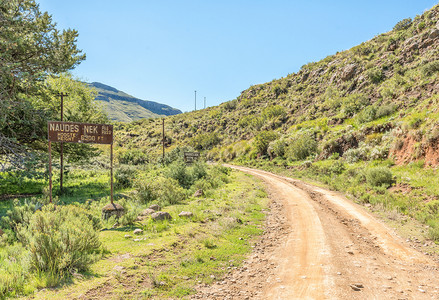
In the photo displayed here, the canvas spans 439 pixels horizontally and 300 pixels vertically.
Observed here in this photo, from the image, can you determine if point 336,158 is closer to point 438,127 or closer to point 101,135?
point 438,127

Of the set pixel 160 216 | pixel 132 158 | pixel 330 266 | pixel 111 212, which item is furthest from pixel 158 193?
pixel 132 158

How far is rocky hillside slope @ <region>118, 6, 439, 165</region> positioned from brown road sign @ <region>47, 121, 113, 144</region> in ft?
68.8

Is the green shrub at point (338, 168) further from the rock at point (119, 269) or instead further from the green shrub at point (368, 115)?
the rock at point (119, 269)

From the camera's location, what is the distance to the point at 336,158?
29.0 metres

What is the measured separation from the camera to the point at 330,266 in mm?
7254

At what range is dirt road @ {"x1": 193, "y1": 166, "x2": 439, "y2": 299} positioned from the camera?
A: 589 cm

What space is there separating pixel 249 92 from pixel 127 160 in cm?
5819

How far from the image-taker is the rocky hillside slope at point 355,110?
22484 mm

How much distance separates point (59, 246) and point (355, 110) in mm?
39688

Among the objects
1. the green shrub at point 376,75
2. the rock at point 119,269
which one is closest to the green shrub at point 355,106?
the green shrub at point 376,75

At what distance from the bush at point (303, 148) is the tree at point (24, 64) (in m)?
29.4

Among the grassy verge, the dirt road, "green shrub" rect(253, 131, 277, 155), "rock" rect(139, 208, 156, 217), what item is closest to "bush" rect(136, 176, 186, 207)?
the grassy verge

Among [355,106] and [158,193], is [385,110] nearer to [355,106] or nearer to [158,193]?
[355,106]

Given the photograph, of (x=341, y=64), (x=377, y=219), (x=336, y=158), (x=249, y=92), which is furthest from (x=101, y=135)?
(x=249, y=92)
